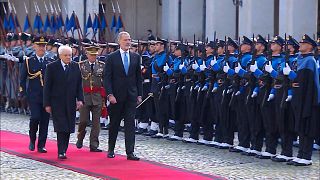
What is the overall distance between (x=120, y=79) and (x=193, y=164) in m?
1.64

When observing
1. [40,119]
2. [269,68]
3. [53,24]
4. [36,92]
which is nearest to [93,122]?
[40,119]

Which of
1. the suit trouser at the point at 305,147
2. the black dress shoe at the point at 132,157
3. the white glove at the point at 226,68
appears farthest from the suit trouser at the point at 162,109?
the suit trouser at the point at 305,147

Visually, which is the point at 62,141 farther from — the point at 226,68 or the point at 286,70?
the point at 286,70

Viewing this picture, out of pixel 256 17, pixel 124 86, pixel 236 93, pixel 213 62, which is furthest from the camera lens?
pixel 256 17

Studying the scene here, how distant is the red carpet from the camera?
33.8 feet

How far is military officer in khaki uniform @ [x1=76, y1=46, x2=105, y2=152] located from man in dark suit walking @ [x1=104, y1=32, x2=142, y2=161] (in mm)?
1022

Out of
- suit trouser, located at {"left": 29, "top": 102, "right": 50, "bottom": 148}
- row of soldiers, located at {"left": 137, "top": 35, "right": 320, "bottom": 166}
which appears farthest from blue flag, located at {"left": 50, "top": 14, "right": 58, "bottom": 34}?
suit trouser, located at {"left": 29, "top": 102, "right": 50, "bottom": 148}

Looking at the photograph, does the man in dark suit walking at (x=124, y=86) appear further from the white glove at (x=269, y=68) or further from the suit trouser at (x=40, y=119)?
the white glove at (x=269, y=68)

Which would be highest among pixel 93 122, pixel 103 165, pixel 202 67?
pixel 202 67

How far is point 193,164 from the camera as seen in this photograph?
11.5 metres

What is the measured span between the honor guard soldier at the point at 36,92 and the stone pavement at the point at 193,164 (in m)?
0.63

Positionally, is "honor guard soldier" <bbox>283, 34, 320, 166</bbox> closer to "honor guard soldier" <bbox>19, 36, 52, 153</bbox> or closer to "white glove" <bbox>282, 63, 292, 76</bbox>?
"white glove" <bbox>282, 63, 292, 76</bbox>

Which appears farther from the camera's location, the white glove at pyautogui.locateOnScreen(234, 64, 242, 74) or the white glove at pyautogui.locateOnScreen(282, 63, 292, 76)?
the white glove at pyautogui.locateOnScreen(234, 64, 242, 74)

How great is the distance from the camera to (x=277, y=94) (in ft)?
38.7
